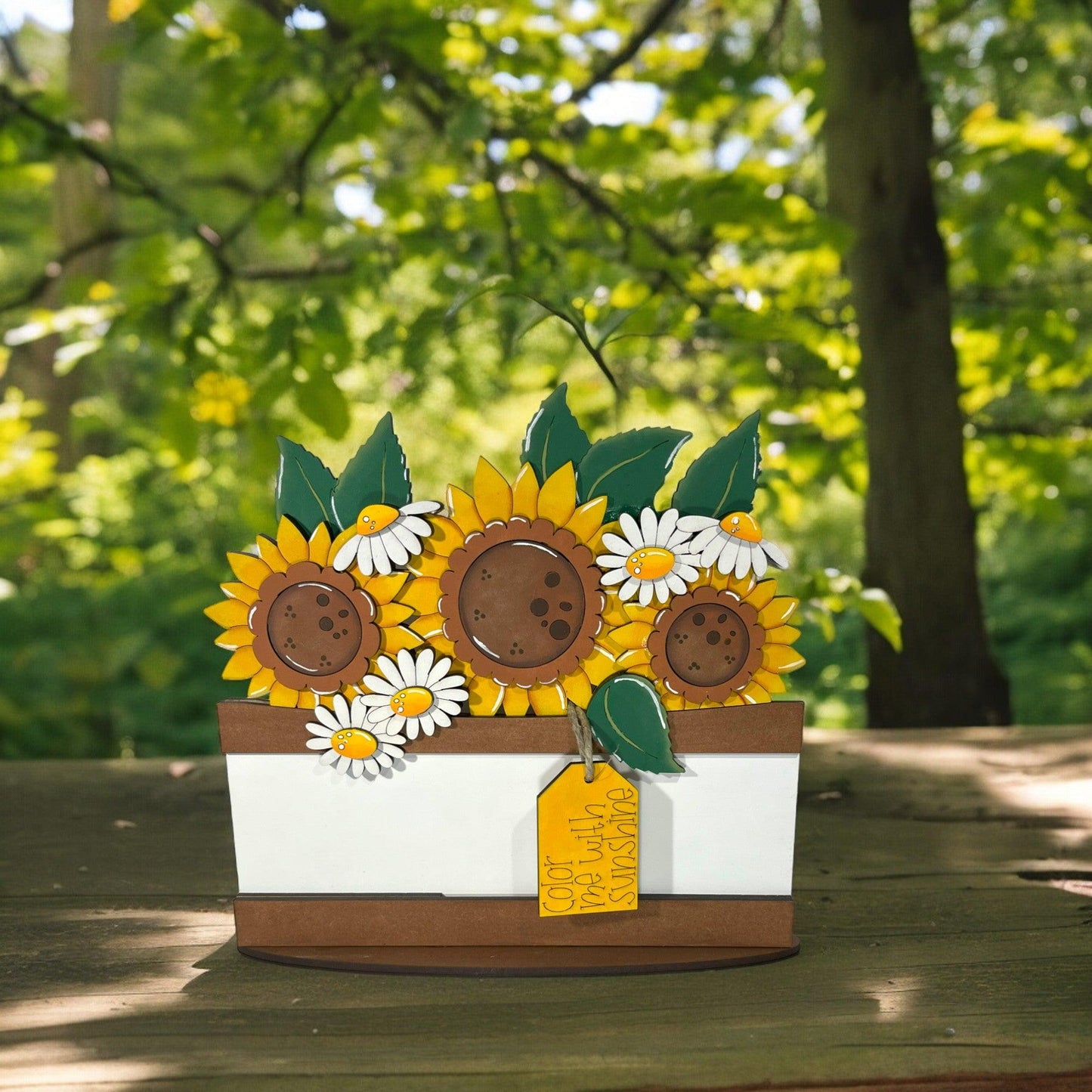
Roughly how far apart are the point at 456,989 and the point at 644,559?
0.33m

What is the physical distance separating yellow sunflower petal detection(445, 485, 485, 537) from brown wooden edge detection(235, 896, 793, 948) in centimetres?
28

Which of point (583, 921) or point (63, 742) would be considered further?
point (63, 742)

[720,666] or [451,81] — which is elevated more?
[451,81]

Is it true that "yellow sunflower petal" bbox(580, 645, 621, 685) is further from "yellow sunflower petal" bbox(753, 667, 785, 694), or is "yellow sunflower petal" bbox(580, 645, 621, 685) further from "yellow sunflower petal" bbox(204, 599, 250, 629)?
"yellow sunflower petal" bbox(204, 599, 250, 629)

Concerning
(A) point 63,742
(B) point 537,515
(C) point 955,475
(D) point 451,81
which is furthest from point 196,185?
(B) point 537,515

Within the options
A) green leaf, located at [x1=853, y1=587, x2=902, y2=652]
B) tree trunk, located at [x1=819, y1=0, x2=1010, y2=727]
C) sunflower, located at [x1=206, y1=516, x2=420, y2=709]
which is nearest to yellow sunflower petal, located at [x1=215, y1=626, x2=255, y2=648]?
sunflower, located at [x1=206, y1=516, x2=420, y2=709]

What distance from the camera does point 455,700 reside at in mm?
722

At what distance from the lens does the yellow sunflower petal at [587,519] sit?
715mm

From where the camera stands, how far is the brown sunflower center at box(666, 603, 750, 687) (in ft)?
2.35

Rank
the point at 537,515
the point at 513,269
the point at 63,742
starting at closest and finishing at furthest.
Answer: the point at 537,515 → the point at 513,269 → the point at 63,742

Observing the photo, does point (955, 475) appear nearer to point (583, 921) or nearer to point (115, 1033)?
point (583, 921)

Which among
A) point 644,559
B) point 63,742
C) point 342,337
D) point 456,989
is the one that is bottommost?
point 63,742

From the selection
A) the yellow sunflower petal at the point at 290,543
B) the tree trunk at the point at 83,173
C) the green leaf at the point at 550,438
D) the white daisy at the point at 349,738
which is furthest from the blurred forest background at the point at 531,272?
the tree trunk at the point at 83,173

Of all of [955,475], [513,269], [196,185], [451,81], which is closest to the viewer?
[513,269]
